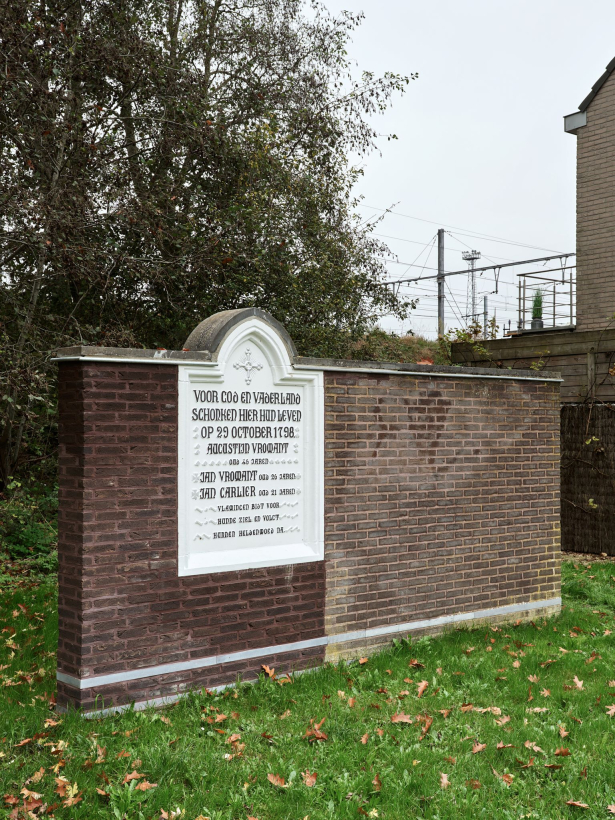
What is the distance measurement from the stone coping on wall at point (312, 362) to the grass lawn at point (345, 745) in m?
2.27

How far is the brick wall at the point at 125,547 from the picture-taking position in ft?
16.6

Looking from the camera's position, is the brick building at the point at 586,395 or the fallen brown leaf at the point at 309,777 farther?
the brick building at the point at 586,395

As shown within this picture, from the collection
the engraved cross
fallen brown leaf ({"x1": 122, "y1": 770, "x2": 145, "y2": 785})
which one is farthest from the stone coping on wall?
fallen brown leaf ({"x1": 122, "y1": 770, "x2": 145, "y2": 785})

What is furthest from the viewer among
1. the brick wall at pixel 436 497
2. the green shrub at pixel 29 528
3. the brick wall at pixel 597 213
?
the brick wall at pixel 597 213

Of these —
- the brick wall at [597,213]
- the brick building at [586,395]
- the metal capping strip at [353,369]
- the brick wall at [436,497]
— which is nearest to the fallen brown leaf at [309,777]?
the brick wall at [436,497]

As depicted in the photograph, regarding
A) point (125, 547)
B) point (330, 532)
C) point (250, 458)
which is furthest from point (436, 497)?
point (125, 547)

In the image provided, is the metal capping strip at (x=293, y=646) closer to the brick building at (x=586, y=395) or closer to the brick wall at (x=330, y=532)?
the brick wall at (x=330, y=532)

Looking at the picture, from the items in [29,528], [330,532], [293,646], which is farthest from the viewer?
[29,528]

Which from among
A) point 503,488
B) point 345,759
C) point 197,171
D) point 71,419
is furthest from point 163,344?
point 345,759

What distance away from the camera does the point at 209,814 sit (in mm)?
3906

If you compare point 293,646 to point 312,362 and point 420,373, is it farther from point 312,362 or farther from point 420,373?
point 420,373

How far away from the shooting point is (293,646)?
19.9 ft

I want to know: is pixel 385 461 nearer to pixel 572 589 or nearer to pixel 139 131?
pixel 572 589

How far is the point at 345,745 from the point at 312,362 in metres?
2.79
